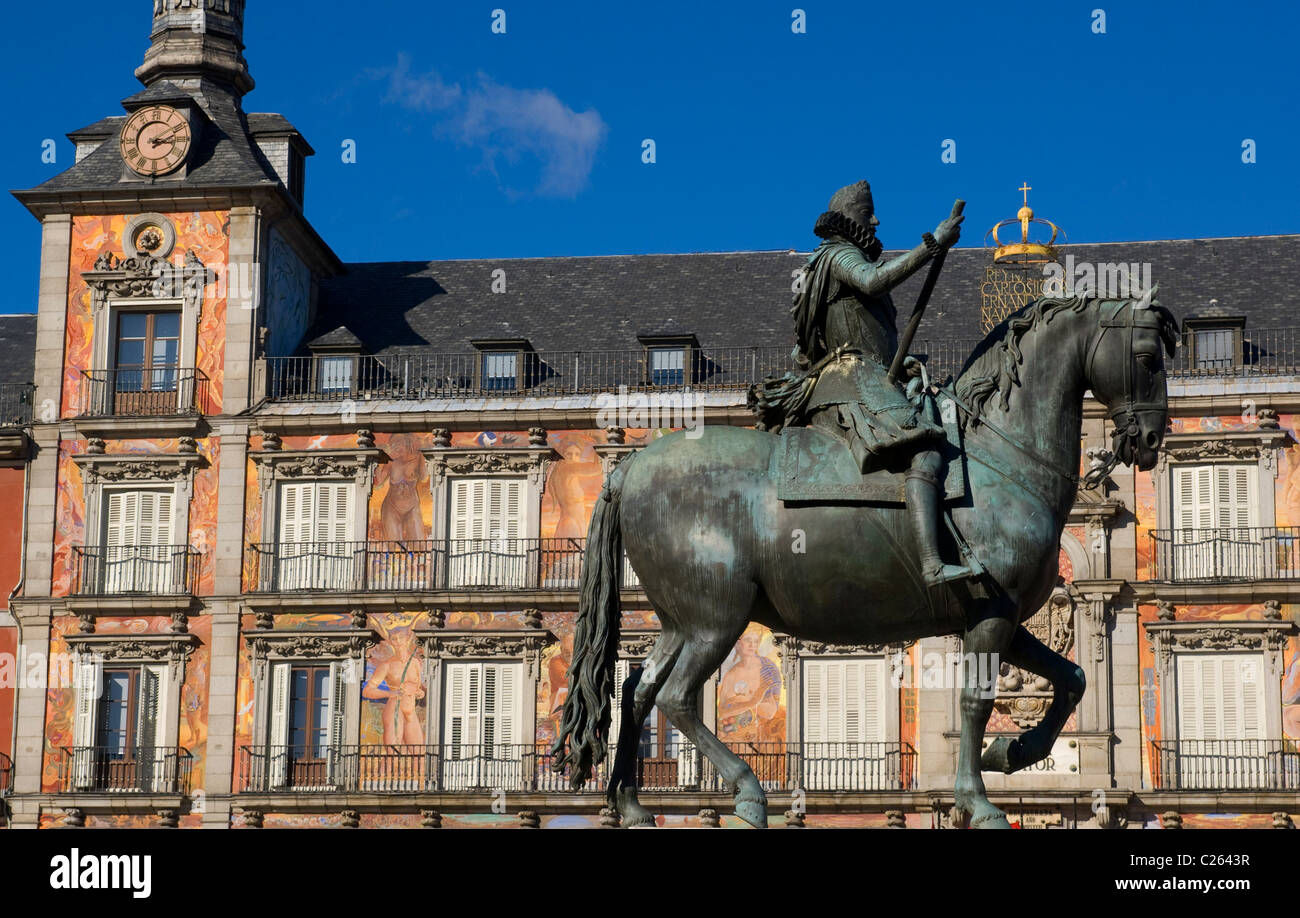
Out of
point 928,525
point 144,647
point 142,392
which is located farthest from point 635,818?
point 142,392

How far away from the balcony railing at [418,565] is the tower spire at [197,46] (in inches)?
437

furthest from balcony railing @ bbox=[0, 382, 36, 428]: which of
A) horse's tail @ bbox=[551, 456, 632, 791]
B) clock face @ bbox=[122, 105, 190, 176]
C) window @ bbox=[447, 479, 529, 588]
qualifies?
horse's tail @ bbox=[551, 456, 632, 791]

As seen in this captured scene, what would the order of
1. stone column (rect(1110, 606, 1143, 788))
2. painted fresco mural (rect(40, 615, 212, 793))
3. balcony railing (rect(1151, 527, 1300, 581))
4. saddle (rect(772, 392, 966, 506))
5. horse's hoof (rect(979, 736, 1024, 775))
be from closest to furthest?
saddle (rect(772, 392, 966, 506)) < horse's hoof (rect(979, 736, 1024, 775)) < stone column (rect(1110, 606, 1143, 788)) < balcony railing (rect(1151, 527, 1300, 581)) < painted fresco mural (rect(40, 615, 212, 793))

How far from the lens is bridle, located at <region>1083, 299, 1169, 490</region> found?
10.7 metres

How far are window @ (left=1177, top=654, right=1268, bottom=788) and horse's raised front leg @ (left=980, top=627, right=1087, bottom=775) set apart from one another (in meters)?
27.4

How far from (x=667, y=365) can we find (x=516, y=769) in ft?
27.3

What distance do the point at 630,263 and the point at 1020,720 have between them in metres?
14.2

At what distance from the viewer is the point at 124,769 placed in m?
38.9

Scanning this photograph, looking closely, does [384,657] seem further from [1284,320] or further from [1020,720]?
[1284,320]

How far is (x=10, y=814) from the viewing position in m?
38.7

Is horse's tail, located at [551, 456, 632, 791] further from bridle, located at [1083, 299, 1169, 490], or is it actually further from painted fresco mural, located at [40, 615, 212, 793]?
painted fresco mural, located at [40, 615, 212, 793]

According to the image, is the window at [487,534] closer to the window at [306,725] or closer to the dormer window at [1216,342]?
the window at [306,725]

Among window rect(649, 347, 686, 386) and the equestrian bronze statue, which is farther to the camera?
window rect(649, 347, 686, 386)
